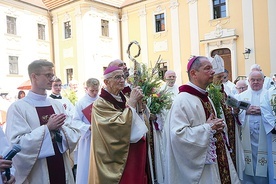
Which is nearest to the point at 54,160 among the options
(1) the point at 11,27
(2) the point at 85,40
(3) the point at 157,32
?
(3) the point at 157,32

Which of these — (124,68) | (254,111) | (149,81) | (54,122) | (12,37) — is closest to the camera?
(54,122)

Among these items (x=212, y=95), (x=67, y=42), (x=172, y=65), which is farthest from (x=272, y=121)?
(x=67, y=42)

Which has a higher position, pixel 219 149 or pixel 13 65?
pixel 13 65

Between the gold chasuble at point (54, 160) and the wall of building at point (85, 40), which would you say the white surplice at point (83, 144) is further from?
the wall of building at point (85, 40)

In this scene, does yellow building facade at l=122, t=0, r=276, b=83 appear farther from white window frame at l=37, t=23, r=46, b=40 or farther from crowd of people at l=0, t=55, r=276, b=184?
crowd of people at l=0, t=55, r=276, b=184

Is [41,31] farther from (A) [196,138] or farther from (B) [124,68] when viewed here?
(A) [196,138]

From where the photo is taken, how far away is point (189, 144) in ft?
10.5

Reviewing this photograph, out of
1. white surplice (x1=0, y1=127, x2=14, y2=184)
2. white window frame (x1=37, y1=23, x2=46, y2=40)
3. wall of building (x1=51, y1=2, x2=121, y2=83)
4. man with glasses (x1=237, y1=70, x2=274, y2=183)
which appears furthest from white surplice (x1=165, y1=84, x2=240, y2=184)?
white window frame (x1=37, y1=23, x2=46, y2=40)

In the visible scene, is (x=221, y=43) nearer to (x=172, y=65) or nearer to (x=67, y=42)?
(x=172, y=65)

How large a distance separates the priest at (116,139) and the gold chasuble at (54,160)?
1.17ft

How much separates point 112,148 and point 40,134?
792 mm

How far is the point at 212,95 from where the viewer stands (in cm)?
405

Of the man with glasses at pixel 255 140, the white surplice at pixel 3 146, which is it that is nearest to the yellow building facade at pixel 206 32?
the man with glasses at pixel 255 140

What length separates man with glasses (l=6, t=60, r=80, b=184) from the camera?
10.4 ft
